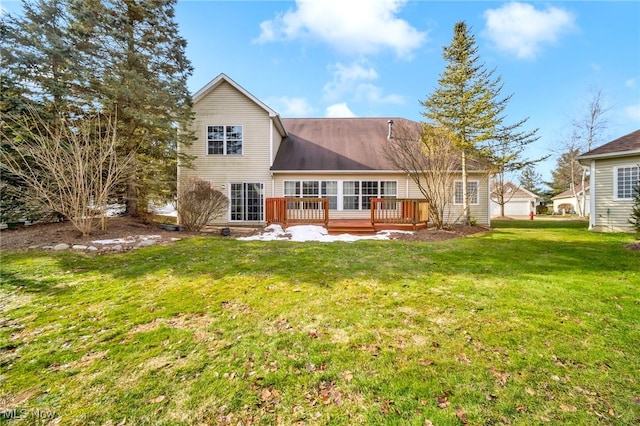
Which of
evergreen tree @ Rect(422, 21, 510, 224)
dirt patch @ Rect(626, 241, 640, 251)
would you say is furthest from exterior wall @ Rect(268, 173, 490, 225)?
dirt patch @ Rect(626, 241, 640, 251)

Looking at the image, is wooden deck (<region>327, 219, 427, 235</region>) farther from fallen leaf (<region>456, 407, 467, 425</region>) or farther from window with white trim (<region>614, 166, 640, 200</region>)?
window with white trim (<region>614, 166, 640, 200</region>)

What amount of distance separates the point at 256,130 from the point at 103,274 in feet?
33.4

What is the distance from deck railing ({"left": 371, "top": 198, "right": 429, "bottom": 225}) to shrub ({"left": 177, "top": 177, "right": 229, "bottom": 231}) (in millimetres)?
6540

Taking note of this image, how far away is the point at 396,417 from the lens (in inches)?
77.6

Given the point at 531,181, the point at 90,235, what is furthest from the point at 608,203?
the point at 531,181

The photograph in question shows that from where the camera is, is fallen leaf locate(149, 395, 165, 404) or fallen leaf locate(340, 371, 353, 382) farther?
fallen leaf locate(340, 371, 353, 382)

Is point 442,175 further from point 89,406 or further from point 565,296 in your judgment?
point 89,406

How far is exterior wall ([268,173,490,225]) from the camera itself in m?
13.7

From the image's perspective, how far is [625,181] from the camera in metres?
10.9

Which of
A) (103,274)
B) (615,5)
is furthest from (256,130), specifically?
(615,5)

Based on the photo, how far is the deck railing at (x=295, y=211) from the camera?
10586mm

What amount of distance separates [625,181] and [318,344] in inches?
611

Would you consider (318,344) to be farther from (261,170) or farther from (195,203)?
(261,170)

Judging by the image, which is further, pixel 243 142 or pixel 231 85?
pixel 243 142
